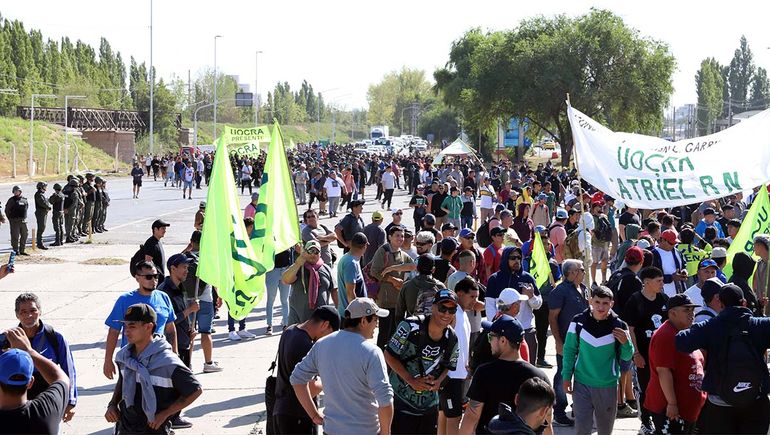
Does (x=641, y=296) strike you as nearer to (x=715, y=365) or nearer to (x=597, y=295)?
(x=597, y=295)

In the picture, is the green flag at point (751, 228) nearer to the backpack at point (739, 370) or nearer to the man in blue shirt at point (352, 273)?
the man in blue shirt at point (352, 273)

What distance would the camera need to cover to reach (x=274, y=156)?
9.18 metres

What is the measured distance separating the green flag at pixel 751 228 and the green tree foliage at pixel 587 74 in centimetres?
4165

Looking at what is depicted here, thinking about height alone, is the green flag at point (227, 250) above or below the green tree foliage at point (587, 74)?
below

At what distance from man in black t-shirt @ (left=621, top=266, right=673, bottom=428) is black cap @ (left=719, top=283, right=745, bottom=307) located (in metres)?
1.47

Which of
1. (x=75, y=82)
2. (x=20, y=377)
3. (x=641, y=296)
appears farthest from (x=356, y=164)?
(x=75, y=82)

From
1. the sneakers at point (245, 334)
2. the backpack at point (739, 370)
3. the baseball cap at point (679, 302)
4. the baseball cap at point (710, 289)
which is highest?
the baseball cap at point (710, 289)

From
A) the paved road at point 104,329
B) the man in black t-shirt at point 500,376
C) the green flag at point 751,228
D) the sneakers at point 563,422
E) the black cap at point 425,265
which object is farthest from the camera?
the green flag at point 751,228

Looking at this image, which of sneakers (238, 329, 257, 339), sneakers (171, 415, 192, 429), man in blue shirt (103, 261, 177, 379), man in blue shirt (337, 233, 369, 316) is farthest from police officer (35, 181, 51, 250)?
man in blue shirt (103, 261, 177, 379)

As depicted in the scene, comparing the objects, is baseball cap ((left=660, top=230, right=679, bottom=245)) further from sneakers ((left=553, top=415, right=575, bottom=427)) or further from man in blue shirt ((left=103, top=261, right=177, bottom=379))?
man in blue shirt ((left=103, top=261, right=177, bottom=379))

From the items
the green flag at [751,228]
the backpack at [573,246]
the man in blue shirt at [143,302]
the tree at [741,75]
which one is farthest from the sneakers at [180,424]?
the tree at [741,75]

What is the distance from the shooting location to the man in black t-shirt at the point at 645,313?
27.1ft

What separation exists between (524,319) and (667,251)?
7.96 ft

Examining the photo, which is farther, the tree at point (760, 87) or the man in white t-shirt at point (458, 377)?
the tree at point (760, 87)
